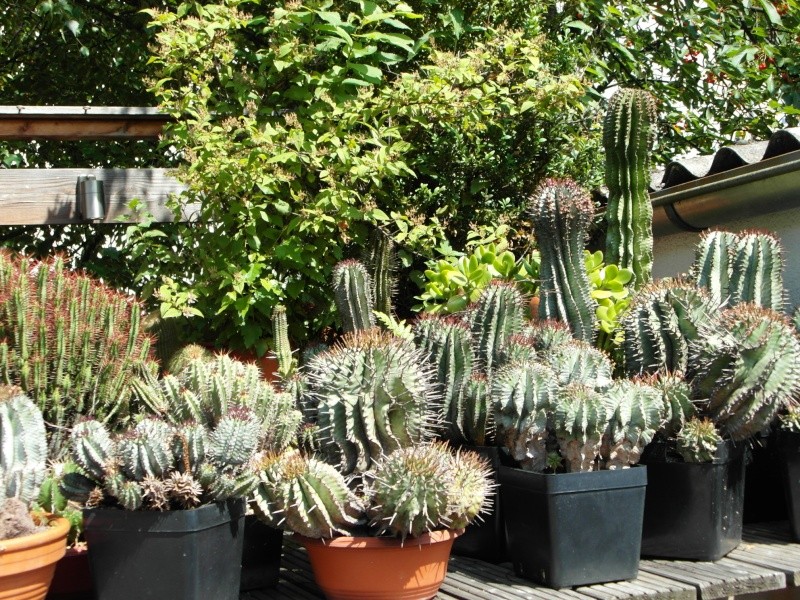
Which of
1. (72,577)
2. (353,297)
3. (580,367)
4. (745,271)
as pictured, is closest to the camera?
(72,577)

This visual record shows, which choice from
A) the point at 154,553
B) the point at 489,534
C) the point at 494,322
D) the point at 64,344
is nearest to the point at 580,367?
the point at 494,322

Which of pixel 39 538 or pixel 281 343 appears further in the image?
pixel 281 343

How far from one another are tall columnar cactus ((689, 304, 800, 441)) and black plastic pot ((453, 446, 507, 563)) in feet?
2.88

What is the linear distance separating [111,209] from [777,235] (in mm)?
3672

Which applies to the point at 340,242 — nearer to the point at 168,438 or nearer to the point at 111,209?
the point at 111,209

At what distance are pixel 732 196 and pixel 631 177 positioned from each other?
0.61 meters

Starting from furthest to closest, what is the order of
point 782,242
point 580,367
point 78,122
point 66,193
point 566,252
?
point 78,122, point 66,193, point 782,242, point 566,252, point 580,367

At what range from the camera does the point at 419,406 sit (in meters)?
3.22

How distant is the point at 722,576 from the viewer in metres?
3.20

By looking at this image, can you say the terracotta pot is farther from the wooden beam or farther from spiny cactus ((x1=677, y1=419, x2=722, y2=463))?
the wooden beam

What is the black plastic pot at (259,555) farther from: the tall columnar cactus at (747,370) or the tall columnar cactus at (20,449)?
the tall columnar cactus at (747,370)

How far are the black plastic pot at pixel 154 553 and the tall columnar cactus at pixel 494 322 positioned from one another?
1515mm

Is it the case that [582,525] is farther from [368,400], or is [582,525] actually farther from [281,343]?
[281,343]

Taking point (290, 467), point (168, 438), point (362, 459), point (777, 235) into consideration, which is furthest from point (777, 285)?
point (168, 438)
